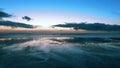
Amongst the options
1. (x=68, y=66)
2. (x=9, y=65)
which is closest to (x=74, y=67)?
(x=68, y=66)

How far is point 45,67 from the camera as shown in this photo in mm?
16375

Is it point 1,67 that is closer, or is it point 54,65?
point 1,67

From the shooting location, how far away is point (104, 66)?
16.5 meters

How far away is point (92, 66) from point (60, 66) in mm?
3212

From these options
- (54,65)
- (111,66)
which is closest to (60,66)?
(54,65)

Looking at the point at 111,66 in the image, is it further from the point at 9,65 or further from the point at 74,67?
the point at 9,65

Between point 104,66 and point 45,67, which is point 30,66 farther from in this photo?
point 104,66

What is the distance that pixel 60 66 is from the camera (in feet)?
55.0

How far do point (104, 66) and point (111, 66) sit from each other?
73 cm

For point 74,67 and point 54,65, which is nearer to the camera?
point 74,67

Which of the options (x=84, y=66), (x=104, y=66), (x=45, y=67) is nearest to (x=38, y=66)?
(x=45, y=67)

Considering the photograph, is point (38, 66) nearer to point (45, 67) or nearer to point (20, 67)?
point (45, 67)

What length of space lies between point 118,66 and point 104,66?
139 centimetres

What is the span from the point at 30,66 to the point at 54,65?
8.18 ft
